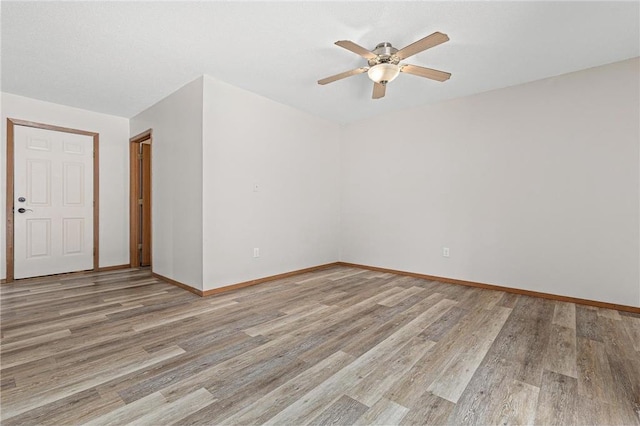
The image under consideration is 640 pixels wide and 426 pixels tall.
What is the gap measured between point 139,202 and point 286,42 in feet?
12.7

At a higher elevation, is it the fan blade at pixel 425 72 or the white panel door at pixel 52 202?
the fan blade at pixel 425 72

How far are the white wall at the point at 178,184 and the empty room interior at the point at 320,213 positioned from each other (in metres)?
0.04

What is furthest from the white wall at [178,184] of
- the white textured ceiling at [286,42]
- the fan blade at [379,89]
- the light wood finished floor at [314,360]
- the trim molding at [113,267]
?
the fan blade at [379,89]

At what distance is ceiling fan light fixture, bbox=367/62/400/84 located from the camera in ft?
8.38

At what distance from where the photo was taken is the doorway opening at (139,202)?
4.89 metres

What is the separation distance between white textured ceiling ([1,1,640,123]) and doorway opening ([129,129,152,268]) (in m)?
1.28

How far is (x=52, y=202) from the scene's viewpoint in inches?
166

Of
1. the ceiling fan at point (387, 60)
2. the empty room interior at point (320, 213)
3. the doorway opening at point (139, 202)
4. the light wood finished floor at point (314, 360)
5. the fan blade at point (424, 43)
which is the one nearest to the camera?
the light wood finished floor at point (314, 360)

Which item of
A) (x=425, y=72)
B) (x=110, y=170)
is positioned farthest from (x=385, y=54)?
(x=110, y=170)

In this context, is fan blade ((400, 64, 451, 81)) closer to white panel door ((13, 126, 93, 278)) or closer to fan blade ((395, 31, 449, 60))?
fan blade ((395, 31, 449, 60))

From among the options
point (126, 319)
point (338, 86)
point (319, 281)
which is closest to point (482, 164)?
point (338, 86)

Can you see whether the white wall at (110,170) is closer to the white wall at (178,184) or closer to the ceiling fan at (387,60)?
the white wall at (178,184)

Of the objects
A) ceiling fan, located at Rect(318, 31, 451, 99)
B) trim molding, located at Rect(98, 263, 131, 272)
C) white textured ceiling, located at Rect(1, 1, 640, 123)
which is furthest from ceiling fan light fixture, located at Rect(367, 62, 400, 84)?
trim molding, located at Rect(98, 263, 131, 272)

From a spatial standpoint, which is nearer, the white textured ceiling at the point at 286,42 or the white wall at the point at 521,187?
the white textured ceiling at the point at 286,42
